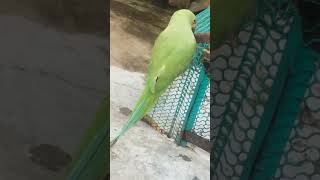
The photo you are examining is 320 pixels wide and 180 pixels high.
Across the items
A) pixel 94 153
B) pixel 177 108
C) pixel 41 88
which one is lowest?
pixel 41 88

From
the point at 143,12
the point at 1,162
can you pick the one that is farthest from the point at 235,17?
the point at 143,12

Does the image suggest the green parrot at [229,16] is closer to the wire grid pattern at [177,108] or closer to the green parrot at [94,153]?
the green parrot at [94,153]

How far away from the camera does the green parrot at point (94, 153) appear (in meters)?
0.45

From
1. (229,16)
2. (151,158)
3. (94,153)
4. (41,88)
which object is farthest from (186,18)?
(41,88)

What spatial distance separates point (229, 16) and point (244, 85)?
0.09 meters

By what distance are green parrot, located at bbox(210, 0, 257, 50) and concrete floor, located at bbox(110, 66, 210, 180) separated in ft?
3.92

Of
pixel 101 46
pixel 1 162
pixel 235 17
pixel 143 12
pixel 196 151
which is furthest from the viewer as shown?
pixel 143 12

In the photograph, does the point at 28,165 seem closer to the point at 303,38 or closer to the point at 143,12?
the point at 303,38

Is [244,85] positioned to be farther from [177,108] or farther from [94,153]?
[177,108]

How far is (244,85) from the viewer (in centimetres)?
53

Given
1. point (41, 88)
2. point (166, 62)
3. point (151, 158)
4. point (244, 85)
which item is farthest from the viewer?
point (41, 88)

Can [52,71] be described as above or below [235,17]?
below

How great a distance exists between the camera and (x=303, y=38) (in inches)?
19.3

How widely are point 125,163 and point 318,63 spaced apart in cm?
132
